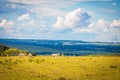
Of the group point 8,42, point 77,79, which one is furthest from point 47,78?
point 8,42

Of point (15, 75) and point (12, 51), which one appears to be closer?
point (15, 75)

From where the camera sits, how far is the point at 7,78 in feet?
44.5

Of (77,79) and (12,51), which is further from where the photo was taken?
(12,51)

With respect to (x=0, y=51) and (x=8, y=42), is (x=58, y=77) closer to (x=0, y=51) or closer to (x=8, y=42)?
(x=0, y=51)

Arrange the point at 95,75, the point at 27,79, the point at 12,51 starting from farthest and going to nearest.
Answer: the point at 12,51 → the point at 95,75 → the point at 27,79

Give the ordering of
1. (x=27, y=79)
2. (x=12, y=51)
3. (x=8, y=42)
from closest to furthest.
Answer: (x=27, y=79)
(x=12, y=51)
(x=8, y=42)

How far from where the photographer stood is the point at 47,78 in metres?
14.0

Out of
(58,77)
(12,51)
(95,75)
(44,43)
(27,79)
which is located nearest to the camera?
(27,79)

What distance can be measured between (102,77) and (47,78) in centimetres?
321

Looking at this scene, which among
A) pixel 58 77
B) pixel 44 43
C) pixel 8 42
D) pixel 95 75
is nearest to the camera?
pixel 58 77

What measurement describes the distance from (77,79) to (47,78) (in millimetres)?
1635

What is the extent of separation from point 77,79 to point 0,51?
74.5 ft

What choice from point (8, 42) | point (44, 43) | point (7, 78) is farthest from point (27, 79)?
point (44, 43)

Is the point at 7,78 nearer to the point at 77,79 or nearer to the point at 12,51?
the point at 77,79
